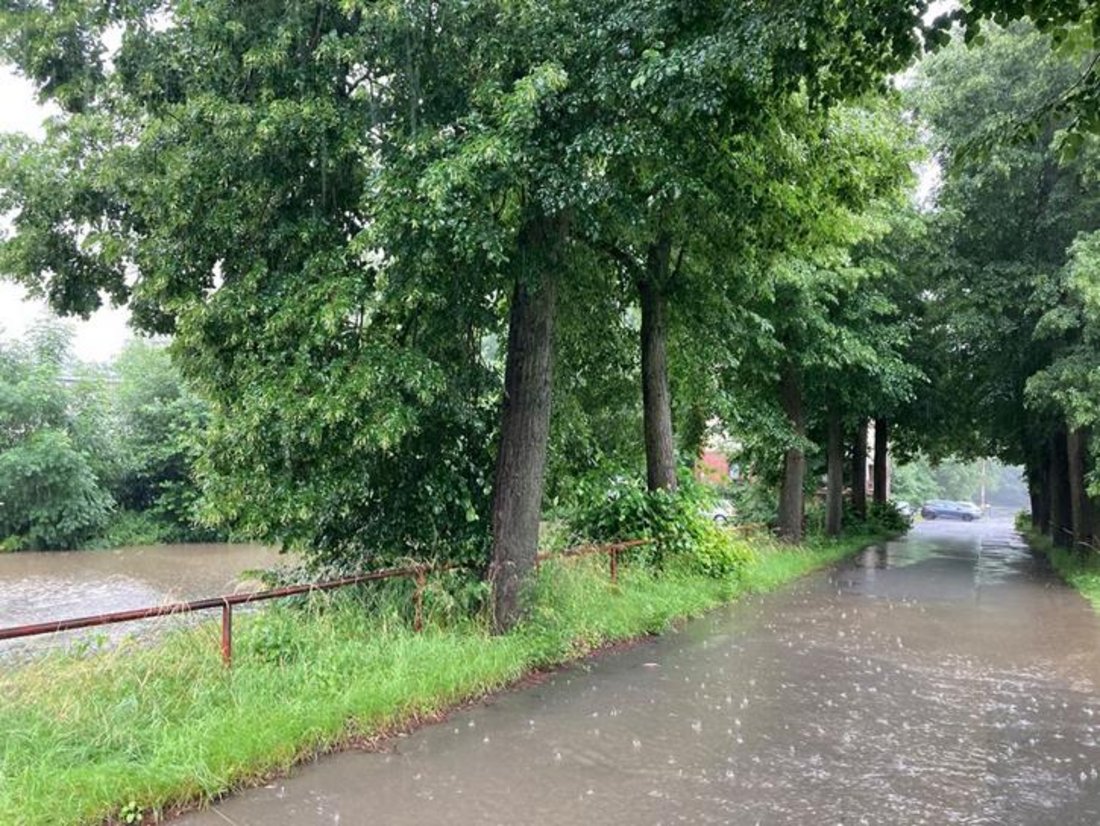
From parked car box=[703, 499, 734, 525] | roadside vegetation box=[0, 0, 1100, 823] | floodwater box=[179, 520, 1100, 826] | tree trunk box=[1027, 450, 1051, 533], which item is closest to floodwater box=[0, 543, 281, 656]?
roadside vegetation box=[0, 0, 1100, 823]

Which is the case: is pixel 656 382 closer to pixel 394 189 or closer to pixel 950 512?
pixel 394 189

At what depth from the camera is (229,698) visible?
5863 millimetres

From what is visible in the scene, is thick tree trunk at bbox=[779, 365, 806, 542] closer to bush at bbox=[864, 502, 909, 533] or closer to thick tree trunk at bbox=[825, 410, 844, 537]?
thick tree trunk at bbox=[825, 410, 844, 537]

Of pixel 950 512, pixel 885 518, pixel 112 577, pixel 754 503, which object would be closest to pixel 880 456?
pixel 885 518

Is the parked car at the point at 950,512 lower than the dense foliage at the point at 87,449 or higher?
lower

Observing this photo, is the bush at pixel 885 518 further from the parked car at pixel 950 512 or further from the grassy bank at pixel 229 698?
the parked car at pixel 950 512

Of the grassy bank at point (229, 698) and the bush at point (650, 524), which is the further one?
the bush at point (650, 524)

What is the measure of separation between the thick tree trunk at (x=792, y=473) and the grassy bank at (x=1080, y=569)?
5.53 metres

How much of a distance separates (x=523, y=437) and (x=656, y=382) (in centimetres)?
554

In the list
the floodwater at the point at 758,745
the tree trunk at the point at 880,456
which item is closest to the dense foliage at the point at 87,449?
the tree trunk at the point at 880,456

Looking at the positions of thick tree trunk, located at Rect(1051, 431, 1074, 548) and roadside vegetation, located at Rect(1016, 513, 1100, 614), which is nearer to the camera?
roadside vegetation, located at Rect(1016, 513, 1100, 614)

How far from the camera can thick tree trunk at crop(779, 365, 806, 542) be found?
20.5m

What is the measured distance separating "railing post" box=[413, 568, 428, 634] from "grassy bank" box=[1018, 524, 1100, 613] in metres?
10.8

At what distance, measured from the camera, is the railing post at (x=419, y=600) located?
7.75 m
